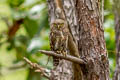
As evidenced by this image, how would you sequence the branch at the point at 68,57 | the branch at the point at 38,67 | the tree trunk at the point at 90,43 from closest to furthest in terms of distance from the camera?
the branch at the point at 68,57, the tree trunk at the point at 90,43, the branch at the point at 38,67

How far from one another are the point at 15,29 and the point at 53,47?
1811 millimetres

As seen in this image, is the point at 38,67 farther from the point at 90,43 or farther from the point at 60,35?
the point at 60,35

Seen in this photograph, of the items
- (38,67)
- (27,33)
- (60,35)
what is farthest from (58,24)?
(27,33)

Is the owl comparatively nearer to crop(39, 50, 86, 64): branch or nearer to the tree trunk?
crop(39, 50, 86, 64): branch

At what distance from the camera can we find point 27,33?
2871 mm

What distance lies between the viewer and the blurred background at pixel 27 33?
2.50m

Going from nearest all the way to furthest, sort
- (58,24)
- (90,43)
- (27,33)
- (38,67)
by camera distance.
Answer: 1. (58,24)
2. (90,43)
3. (38,67)
4. (27,33)

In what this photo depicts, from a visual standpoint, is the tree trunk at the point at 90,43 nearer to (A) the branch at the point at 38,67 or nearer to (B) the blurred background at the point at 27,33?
(A) the branch at the point at 38,67

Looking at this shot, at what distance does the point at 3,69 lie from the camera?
2992 mm

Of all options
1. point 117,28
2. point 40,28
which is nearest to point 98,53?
point 117,28

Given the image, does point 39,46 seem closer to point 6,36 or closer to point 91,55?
point 6,36

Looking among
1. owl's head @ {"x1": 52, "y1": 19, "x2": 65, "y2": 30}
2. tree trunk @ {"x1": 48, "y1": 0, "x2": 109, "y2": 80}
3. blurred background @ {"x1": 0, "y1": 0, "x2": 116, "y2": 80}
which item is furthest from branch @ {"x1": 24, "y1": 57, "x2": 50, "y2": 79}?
blurred background @ {"x1": 0, "y1": 0, "x2": 116, "y2": 80}

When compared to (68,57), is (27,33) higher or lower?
lower

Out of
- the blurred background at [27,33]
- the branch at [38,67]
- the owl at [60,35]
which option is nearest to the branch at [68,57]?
the owl at [60,35]
